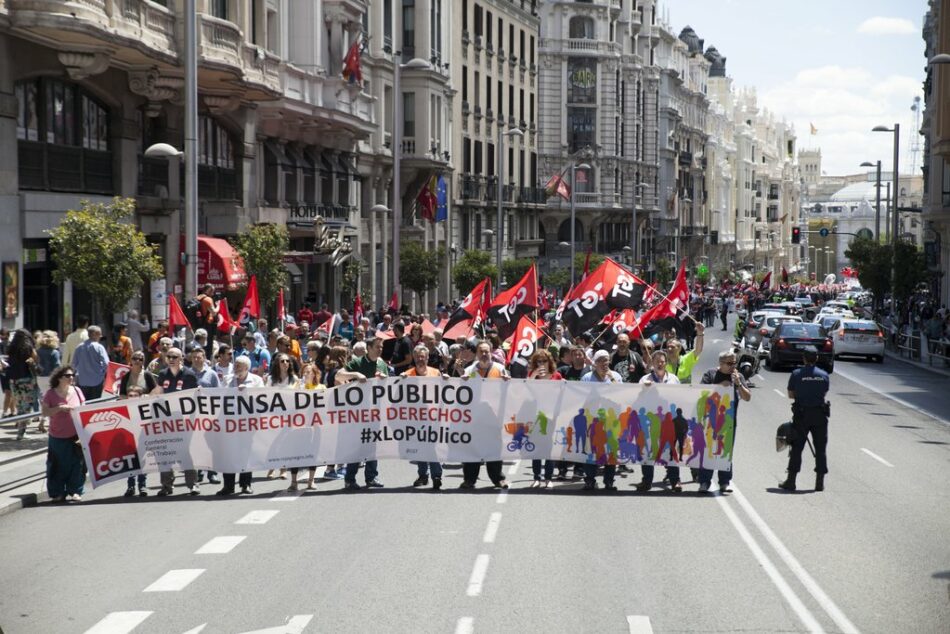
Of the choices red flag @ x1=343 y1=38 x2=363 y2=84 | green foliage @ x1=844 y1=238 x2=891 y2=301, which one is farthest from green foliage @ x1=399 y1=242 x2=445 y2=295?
green foliage @ x1=844 y1=238 x2=891 y2=301

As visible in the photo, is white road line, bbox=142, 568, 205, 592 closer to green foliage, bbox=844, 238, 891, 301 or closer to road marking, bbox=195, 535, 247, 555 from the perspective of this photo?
road marking, bbox=195, 535, 247, 555

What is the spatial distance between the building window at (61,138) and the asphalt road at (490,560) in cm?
1105

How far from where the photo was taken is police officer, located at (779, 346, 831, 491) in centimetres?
1606

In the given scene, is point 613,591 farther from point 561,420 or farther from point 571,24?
point 571,24

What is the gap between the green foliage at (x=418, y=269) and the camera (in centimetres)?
5144

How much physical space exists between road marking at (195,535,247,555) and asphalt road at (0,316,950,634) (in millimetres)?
48

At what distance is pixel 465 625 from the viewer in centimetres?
974

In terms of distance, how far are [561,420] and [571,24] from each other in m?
85.4

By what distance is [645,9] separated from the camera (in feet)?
363

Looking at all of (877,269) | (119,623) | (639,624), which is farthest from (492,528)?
(877,269)

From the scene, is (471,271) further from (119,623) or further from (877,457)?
(119,623)

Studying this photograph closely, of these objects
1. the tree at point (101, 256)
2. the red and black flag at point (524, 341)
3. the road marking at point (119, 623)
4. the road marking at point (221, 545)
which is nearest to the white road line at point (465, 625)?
the road marking at point (119, 623)

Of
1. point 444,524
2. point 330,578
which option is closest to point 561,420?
point 444,524

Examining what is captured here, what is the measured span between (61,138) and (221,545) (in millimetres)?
17051
